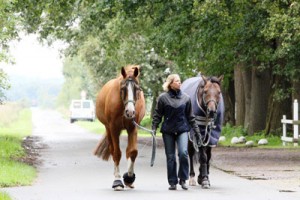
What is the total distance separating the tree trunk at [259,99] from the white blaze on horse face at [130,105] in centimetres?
2067

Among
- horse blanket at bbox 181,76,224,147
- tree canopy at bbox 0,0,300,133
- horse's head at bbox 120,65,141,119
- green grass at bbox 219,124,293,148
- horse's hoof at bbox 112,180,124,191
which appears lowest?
green grass at bbox 219,124,293,148

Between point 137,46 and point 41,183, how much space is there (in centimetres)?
3353

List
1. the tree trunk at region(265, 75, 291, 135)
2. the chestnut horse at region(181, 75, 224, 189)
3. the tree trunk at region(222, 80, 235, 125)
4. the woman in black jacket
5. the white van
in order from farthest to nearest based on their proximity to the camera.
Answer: the white van
the tree trunk at region(222, 80, 235, 125)
the tree trunk at region(265, 75, 291, 135)
the chestnut horse at region(181, 75, 224, 189)
the woman in black jacket

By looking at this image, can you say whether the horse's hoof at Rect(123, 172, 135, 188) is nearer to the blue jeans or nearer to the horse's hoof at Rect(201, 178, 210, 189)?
the blue jeans

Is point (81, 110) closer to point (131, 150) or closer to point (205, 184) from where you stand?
point (205, 184)

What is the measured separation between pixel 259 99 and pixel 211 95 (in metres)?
20.0

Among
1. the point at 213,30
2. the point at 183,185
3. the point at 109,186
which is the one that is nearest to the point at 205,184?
the point at 183,185

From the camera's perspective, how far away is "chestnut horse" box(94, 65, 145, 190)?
1571cm

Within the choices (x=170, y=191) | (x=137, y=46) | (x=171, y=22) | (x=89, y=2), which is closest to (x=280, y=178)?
(x=170, y=191)

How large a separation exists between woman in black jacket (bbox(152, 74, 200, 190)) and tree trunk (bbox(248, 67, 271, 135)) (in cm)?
2028

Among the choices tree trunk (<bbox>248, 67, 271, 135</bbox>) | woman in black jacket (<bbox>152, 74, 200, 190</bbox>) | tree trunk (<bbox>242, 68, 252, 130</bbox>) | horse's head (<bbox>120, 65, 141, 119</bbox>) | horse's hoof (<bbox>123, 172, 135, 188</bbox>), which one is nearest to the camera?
horse's head (<bbox>120, 65, 141, 119</bbox>)

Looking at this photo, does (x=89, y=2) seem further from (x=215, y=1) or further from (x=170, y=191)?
(x=170, y=191)

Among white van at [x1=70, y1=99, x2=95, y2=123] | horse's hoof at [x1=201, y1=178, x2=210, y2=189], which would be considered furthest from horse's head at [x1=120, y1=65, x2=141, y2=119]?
white van at [x1=70, y1=99, x2=95, y2=123]

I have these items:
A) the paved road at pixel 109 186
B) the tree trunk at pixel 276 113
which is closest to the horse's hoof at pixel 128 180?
the paved road at pixel 109 186
